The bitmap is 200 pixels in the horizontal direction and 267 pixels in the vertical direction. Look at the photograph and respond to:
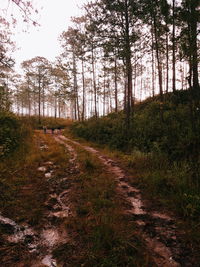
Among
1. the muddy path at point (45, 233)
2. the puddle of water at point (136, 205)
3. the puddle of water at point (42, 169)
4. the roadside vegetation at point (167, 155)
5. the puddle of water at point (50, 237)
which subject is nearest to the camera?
the muddy path at point (45, 233)

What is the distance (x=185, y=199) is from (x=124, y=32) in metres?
10.5

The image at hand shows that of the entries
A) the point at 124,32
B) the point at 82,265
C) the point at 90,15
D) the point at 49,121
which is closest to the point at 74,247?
the point at 82,265

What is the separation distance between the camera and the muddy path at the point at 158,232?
6.75ft

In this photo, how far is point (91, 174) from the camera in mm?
5281

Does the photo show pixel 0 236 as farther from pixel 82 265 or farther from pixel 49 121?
pixel 49 121

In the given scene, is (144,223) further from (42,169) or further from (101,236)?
(42,169)

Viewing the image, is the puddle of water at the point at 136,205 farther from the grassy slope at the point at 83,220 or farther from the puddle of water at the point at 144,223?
the grassy slope at the point at 83,220

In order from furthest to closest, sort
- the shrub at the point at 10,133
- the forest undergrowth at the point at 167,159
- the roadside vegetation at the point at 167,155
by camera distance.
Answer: the shrub at the point at 10,133 < the roadside vegetation at the point at 167,155 < the forest undergrowth at the point at 167,159

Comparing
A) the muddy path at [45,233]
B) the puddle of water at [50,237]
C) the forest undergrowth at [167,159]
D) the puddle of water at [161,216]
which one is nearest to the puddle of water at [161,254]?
the forest undergrowth at [167,159]

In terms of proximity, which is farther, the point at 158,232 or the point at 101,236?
the point at 158,232

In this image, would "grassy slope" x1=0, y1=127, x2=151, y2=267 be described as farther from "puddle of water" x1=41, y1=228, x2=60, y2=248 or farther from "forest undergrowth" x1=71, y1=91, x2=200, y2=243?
"forest undergrowth" x1=71, y1=91, x2=200, y2=243

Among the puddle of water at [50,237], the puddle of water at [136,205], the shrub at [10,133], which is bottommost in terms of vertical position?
the puddle of water at [50,237]

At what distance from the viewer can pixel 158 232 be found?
258cm

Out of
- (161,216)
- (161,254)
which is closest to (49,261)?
(161,254)
